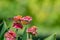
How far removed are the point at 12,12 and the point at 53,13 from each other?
76cm

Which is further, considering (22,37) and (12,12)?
(12,12)

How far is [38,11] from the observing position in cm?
586

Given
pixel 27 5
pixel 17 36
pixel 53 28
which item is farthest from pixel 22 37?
pixel 27 5

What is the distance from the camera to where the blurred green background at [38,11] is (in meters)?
5.78

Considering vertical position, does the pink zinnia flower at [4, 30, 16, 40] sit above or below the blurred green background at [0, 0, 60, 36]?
above

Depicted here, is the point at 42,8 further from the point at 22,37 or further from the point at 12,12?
the point at 22,37

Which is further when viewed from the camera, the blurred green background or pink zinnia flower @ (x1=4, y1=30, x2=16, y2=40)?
the blurred green background

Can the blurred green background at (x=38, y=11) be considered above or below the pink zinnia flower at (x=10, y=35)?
below

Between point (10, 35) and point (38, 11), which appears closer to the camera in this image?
point (10, 35)

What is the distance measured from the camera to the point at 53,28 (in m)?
5.53

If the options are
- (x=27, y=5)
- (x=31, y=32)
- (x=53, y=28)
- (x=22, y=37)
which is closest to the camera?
(x=31, y=32)

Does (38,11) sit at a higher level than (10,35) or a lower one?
lower

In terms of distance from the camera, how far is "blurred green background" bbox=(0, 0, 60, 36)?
5781 mm

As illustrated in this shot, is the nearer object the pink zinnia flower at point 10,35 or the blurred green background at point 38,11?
the pink zinnia flower at point 10,35
